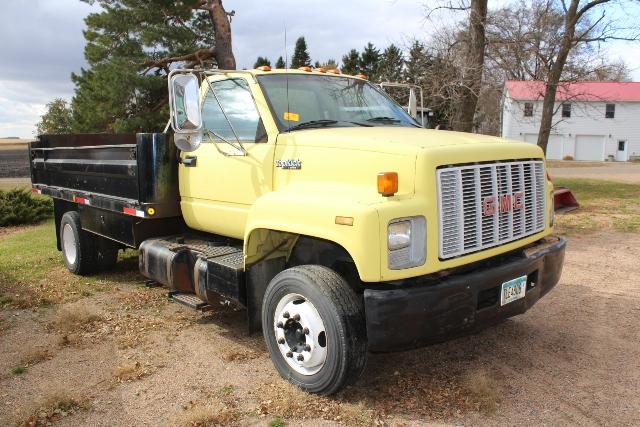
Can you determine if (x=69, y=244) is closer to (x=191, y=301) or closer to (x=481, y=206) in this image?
(x=191, y=301)

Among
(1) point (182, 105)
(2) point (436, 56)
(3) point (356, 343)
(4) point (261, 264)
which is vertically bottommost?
(3) point (356, 343)

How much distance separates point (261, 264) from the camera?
428cm

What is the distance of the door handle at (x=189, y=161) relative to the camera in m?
5.08

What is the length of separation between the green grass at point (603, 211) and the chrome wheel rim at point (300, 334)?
763 cm

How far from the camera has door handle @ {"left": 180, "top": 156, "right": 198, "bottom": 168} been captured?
16.7ft

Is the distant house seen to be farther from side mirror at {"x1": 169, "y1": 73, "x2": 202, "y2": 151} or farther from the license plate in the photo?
side mirror at {"x1": 169, "y1": 73, "x2": 202, "y2": 151}

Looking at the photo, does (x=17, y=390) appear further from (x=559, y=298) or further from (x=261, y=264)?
(x=559, y=298)

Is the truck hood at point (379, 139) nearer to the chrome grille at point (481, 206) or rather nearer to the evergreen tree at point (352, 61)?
the chrome grille at point (481, 206)

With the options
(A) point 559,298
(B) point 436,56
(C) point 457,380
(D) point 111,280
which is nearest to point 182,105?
(C) point 457,380

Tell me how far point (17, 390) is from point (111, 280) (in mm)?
3086

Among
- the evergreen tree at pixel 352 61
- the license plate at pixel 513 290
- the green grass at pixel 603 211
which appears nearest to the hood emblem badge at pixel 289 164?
the license plate at pixel 513 290

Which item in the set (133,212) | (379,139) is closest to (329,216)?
(379,139)

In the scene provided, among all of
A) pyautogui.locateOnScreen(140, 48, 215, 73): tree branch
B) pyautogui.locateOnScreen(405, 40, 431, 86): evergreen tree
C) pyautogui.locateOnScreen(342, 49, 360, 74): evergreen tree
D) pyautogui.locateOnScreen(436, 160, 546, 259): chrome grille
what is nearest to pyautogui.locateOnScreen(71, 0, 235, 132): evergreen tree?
pyautogui.locateOnScreen(140, 48, 215, 73): tree branch

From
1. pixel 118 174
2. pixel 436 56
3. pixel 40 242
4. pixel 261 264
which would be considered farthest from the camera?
pixel 436 56
